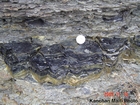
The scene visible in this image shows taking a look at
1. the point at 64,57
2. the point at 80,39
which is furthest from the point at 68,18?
the point at 64,57

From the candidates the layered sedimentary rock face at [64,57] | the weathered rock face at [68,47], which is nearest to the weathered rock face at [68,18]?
the weathered rock face at [68,47]

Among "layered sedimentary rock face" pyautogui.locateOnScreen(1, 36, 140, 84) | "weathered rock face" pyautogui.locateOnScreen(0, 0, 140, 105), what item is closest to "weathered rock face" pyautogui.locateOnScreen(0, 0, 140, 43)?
"weathered rock face" pyautogui.locateOnScreen(0, 0, 140, 105)

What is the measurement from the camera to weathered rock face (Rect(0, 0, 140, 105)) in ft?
10.8

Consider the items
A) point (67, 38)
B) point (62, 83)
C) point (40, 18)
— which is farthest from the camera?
point (62, 83)

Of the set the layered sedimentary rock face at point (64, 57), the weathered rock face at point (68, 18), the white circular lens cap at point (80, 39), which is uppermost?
the weathered rock face at point (68, 18)

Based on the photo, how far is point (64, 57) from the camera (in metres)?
3.84

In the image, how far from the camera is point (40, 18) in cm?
342

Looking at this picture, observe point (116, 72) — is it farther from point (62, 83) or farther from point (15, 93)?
point (15, 93)

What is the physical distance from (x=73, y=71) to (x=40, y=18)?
1113 millimetres

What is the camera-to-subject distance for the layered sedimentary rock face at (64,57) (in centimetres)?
379

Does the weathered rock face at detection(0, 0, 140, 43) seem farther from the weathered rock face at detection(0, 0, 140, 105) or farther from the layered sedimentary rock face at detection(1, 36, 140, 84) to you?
the layered sedimentary rock face at detection(1, 36, 140, 84)

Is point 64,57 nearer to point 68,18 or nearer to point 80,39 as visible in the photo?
point 80,39

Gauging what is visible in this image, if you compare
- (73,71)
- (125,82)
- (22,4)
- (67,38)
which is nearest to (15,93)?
(73,71)

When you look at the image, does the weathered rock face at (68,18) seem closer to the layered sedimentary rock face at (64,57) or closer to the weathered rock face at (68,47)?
the weathered rock face at (68,47)
